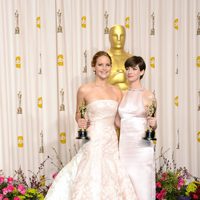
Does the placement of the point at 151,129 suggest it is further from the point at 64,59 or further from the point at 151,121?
the point at 64,59

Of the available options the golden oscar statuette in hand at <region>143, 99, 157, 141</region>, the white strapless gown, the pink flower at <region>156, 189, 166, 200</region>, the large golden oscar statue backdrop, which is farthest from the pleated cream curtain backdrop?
the golden oscar statuette in hand at <region>143, 99, 157, 141</region>

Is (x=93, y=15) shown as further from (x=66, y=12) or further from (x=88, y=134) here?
(x=88, y=134)

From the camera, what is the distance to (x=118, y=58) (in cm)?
330

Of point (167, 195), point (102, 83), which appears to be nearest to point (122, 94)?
point (102, 83)

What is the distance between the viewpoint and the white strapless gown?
252 centimetres

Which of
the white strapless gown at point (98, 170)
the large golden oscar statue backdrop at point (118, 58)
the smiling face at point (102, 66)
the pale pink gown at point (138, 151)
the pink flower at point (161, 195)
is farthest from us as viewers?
the large golden oscar statue backdrop at point (118, 58)

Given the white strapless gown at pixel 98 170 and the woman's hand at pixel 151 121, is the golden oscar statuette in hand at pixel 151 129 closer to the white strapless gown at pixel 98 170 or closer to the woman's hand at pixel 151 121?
the woman's hand at pixel 151 121

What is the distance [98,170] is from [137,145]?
1.25ft

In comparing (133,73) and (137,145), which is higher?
(133,73)

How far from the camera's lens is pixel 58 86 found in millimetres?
3893

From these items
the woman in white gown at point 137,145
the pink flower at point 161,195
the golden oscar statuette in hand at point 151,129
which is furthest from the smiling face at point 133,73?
the pink flower at point 161,195

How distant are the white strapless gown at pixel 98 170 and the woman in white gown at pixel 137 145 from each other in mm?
66

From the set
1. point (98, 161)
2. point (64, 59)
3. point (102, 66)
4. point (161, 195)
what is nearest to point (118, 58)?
point (102, 66)

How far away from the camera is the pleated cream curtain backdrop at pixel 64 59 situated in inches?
151
